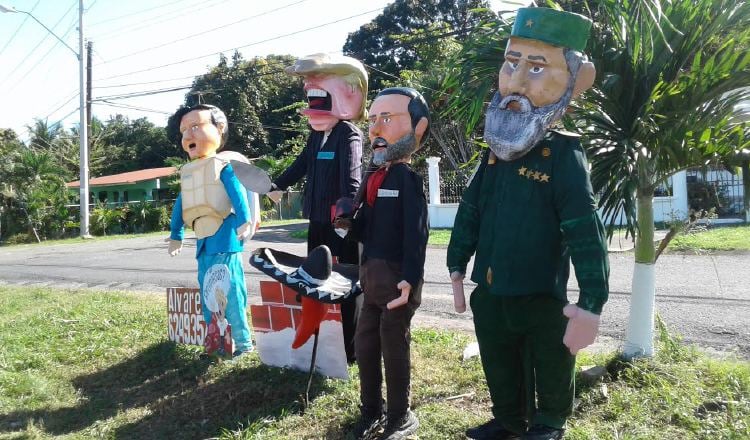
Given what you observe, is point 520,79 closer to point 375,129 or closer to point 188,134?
point 375,129

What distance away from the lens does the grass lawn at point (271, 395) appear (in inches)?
113

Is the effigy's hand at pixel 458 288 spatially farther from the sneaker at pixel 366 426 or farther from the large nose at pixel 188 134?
the large nose at pixel 188 134

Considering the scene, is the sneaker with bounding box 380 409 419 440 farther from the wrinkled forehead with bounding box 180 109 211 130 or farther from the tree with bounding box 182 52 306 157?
the tree with bounding box 182 52 306 157

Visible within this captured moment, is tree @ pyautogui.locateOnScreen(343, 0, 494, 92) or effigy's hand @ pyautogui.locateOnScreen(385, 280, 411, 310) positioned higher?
tree @ pyautogui.locateOnScreen(343, 0, 494, 92)

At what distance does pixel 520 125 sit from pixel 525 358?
94cm

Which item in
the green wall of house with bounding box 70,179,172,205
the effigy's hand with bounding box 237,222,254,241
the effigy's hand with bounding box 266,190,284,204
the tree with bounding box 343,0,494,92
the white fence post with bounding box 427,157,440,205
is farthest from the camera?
the green wall of house with bounding box 70,179,172,205

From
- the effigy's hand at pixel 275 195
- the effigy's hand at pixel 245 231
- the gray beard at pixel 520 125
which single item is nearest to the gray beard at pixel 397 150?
the gray beard at pixel 520 125

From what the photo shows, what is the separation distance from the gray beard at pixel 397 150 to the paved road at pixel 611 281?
2.30 meters

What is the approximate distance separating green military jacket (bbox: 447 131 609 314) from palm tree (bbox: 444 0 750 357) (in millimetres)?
688

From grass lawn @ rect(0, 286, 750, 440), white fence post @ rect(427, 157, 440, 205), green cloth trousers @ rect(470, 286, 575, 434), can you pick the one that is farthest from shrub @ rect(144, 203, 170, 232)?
green cloth trousers @ rect(470, 286, 575, 434)

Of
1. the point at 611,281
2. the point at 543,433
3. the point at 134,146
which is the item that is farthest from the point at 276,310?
the point at 134,146

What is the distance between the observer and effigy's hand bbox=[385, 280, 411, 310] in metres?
2.77

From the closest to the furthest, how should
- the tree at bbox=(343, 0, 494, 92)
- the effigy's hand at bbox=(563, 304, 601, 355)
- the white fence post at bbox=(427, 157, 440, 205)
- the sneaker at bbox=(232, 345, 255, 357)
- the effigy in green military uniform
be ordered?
1. the effigy's hand at bbox=(563, 304, 601, 355)
2. the effigy in green military uniform
3. the sneaker at bbox=(232, 345, 255, 357)
4. the white fence post at bbox=(427, 157, 440, 205)
5. the tree at bbox=(343, 0, 494, 92)

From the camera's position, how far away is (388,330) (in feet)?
9.42
